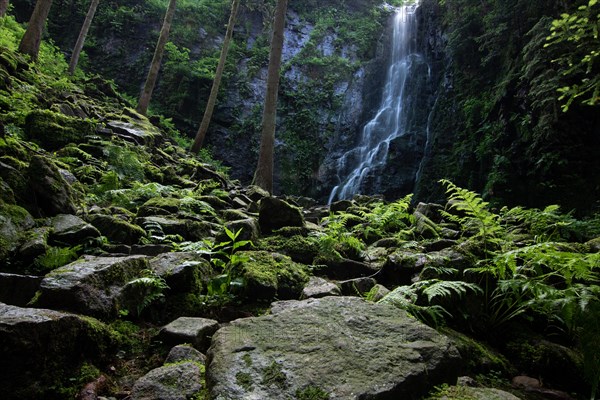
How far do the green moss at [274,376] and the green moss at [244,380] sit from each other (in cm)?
6

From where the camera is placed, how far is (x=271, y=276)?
3180 millimetres

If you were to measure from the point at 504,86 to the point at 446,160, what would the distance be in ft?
11.1

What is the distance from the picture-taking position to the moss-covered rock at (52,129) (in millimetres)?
6652

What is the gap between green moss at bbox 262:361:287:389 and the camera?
5.42 ft

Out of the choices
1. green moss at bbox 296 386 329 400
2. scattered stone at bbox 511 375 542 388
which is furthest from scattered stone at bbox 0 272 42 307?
scattered stone at bbox 511 375 542 388

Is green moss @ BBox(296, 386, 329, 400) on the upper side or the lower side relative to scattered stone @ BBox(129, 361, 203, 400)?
upper

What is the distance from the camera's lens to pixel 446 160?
14148 millimetres

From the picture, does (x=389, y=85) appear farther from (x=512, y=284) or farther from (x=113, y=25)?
(x=512, y=284)

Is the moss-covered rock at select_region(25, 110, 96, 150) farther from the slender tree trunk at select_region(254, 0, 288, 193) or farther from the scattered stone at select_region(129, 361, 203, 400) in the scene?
the scattered stone at select_region(129, 361, 203, 400)

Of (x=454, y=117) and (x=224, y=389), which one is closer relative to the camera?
(x=224, y=389)

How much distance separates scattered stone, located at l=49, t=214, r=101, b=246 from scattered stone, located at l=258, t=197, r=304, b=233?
2.23 m

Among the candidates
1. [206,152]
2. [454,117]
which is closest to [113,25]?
[206,152]

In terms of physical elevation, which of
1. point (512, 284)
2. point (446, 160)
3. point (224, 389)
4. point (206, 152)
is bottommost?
point (224, 389)

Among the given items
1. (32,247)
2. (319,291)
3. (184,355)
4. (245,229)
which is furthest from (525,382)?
(32,247)
